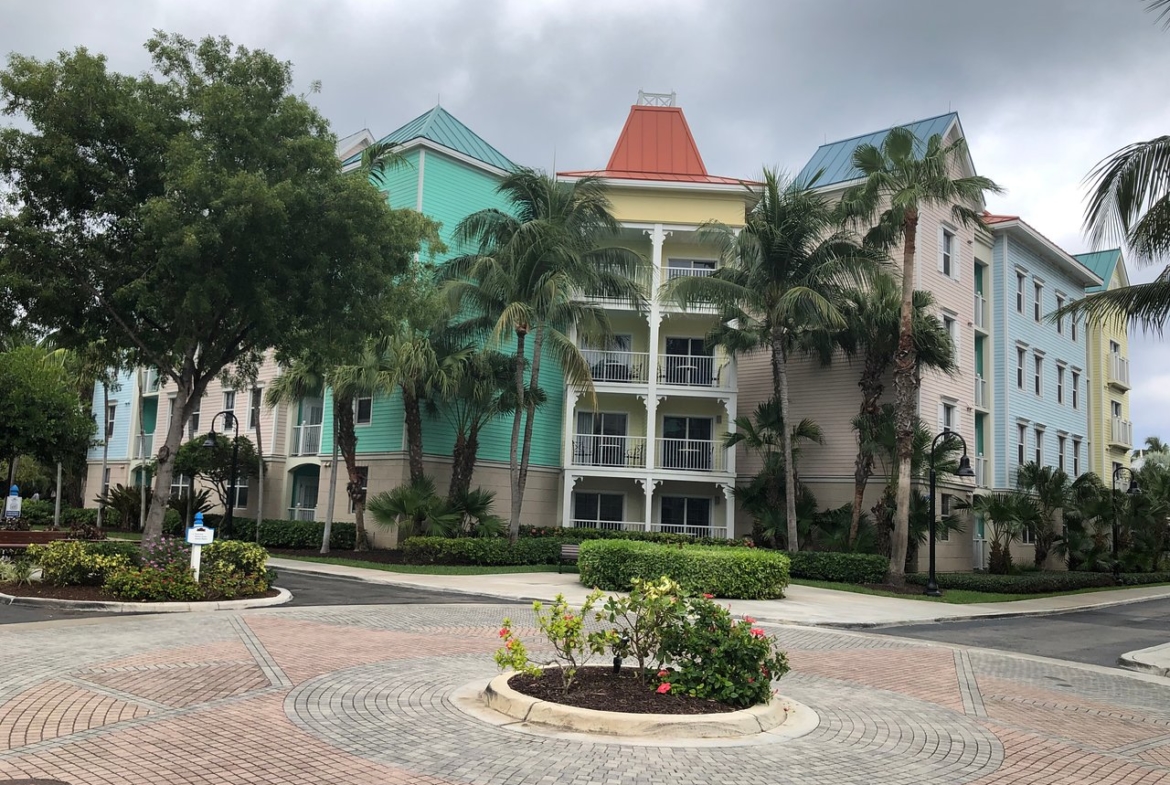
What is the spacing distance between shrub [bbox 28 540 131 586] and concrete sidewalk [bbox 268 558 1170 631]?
20.4 ft

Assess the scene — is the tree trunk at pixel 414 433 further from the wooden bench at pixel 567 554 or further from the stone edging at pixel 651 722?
the stone edging at pixel 651 722

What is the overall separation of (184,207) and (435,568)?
11311 mm

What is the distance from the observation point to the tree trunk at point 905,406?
23.6 metres

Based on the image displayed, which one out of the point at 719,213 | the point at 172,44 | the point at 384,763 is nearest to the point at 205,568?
the point at 172,44

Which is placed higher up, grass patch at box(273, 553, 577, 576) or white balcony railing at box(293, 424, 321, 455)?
white balcony railing at box(293, 424, 321, 455)

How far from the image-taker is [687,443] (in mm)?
31938

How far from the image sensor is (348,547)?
98.3ft

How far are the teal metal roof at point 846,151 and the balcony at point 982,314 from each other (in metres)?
6.46

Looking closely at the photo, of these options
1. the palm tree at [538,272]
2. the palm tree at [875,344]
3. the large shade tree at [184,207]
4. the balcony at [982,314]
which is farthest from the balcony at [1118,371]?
the large shade tree at [184,207]

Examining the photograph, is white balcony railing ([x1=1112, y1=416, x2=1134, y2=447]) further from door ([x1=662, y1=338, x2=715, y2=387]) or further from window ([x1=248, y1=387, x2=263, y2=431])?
window ([x1=248, y1=387, x2=263, y2=431])

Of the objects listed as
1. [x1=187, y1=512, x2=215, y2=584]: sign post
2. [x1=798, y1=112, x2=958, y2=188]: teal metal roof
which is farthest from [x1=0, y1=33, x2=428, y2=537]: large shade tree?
[x1=798, y1=112, x2=958, y2=188]: teal metal roof

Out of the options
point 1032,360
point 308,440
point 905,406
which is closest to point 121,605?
point 905,406

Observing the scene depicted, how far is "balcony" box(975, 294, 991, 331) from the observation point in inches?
1385

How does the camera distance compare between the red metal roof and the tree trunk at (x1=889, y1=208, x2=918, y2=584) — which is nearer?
the tree trunk at (x1=889, y1=208, x2=918, y2=584)
